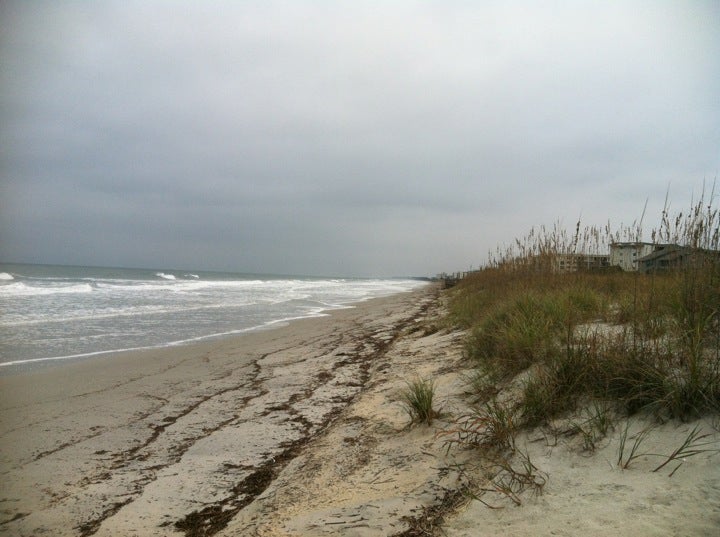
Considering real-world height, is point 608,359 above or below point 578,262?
below

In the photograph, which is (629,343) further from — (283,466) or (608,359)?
(283,466)

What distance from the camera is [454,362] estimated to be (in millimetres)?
5633

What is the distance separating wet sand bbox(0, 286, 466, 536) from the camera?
2.88 m

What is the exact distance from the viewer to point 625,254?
7.07 meters

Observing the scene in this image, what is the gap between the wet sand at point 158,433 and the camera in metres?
2.88

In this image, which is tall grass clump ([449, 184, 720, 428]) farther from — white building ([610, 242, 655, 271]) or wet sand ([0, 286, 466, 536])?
wet sand ([0, 286, 466, 536])

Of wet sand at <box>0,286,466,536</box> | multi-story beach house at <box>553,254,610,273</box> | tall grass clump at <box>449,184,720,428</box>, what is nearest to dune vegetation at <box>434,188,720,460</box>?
tall grass clump at <box>449,184,720,428</box>

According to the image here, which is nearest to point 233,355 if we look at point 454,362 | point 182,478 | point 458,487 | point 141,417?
point 141,417

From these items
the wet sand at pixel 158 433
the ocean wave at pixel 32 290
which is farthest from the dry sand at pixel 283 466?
the ocean wave at pixel 32 290

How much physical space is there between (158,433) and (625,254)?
282 inches

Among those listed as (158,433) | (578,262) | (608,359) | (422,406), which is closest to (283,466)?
(422,406)

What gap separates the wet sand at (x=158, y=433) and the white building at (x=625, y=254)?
167 inches

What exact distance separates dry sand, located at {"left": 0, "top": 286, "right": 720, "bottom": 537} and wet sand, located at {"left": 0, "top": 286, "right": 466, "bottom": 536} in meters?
0.02

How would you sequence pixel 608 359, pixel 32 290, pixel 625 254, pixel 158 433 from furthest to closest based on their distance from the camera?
1. pixel 32 290
2. pixel 625 254
3. pixel 158 433
4. pixel 608 359
